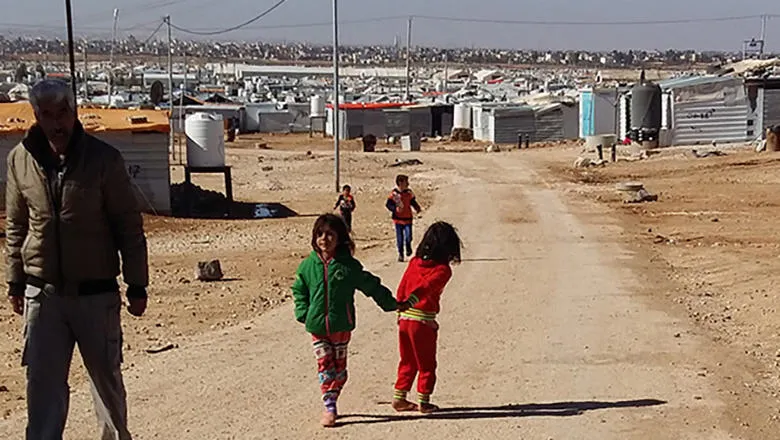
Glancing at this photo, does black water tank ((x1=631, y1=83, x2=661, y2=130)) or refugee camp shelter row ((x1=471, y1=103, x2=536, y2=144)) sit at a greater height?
black water tank ((x1=631, y1=83, x2=661, y2=130))

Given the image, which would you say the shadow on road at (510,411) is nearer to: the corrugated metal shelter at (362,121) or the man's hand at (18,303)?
the man's hand at (18,303)

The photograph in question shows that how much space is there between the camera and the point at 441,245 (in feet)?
24.4

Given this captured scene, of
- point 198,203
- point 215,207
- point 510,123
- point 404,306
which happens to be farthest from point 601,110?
point 404,306

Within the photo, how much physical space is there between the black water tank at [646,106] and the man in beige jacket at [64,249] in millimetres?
35981

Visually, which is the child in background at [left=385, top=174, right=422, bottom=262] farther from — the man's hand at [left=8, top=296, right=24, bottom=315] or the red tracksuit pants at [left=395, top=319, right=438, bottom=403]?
the man's hand at [left=8, top=296, right=24, bottom=315]

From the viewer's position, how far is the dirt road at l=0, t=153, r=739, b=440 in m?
7.37

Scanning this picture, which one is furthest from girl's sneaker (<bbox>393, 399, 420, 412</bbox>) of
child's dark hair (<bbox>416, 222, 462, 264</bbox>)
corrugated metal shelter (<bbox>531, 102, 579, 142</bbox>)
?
corrugated metal shelter (<bbox>531, 102, 579, 142</bbox>)

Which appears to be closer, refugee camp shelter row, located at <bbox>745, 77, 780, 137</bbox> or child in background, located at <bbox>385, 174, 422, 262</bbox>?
child in background, located at <bbox>385, 174, 422, 262</bbox>

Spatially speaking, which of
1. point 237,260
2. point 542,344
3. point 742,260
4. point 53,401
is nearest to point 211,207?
point 237,260

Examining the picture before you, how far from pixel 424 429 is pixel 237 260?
11557 millimetres

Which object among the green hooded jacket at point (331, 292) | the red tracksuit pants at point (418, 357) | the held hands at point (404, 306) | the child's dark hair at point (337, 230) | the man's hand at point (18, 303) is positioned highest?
the child's dark hair at point (337, 230)

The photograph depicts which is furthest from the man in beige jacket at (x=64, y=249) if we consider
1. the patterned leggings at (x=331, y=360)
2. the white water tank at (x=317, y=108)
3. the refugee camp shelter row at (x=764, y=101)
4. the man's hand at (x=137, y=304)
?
the white water tank at (x=317, y=108)

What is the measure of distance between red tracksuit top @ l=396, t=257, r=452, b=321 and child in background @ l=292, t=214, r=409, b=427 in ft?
0.78

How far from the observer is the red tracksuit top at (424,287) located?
7.43 meters
